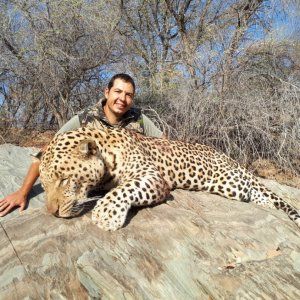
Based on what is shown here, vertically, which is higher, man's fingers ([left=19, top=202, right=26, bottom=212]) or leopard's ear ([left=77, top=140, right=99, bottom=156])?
leopard's ear ([left=77, top=140, right=99, bottom=156])

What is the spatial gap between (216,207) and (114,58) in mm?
6710

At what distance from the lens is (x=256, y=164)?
332 inches

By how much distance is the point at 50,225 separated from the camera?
3.52 metres

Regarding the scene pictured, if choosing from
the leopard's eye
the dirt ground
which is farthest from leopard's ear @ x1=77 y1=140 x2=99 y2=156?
the dirt ground

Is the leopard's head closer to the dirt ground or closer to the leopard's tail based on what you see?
the leopard's tail

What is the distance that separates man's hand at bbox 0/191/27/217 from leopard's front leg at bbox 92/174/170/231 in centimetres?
88

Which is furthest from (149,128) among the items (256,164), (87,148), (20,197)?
(256,164)

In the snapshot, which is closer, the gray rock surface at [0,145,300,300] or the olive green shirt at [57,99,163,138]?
the gray rock surface at [0,145,300,300]

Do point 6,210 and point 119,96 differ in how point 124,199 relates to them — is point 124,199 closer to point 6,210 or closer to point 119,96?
point 6,210

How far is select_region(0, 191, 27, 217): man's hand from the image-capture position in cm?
398

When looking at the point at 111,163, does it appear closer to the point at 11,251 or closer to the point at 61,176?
the point at 61,176

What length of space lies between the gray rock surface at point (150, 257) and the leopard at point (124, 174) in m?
0.15

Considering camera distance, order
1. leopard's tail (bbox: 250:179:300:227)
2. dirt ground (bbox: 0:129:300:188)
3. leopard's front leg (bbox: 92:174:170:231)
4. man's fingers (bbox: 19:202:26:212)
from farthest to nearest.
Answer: dirt ground (bbox: 0:129:300:188), leopard's tail (bbox: 250:179:300:227), man's fingers (bbox: 19:202:26:212), leopard's front leg (bbox: 92:174:170:231)

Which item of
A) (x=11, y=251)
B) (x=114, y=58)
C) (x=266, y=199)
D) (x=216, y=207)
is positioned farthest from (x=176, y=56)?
(x=11, y=251)
